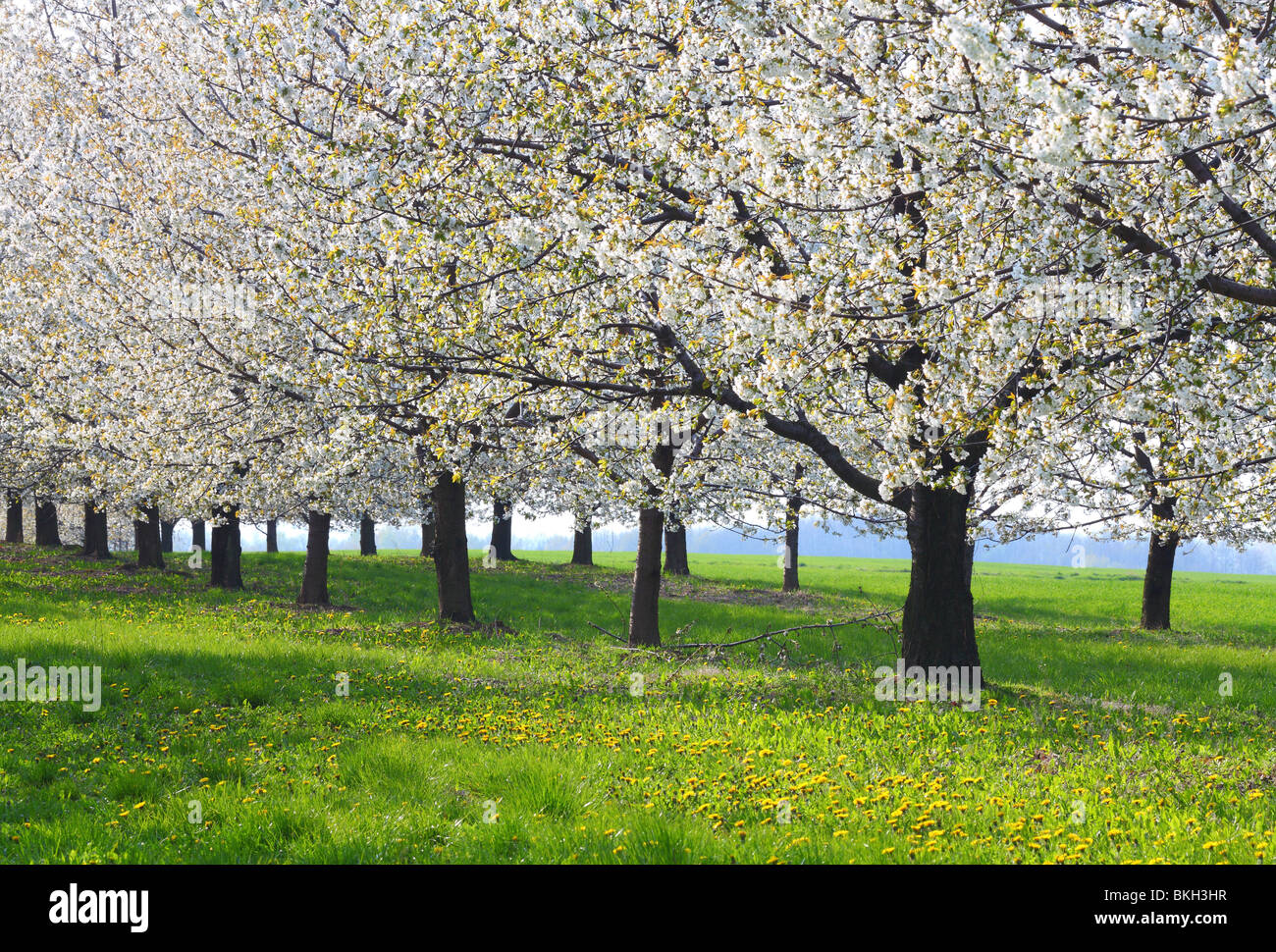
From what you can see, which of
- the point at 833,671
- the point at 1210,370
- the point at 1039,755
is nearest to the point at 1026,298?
the point at 1210,370

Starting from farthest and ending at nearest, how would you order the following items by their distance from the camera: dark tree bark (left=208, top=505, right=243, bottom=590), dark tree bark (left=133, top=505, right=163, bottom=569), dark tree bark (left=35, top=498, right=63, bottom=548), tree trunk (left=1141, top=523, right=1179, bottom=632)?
dark tree bark (left=35, top=498, right=63, bottom=548) → dark tree bark (left=133, top=505, right=163, bottom=569) → dark tree bark (left=208, top=505, right=243, bottom=590) → tree trunk (left=1141, top=523, right=1179, bottom=632)

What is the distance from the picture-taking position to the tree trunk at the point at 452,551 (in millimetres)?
19859

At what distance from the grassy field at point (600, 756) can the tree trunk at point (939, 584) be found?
0.90m

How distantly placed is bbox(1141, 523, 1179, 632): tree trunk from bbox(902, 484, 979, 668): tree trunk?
15.2 meters

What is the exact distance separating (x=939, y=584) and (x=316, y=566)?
58.5 ft

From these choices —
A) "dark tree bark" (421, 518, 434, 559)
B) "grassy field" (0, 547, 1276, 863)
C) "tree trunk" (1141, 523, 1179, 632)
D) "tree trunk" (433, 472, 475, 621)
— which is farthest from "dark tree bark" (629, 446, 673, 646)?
"dark tree bark" (421, 518, 434, 559)

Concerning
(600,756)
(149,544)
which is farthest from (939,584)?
(149,544)

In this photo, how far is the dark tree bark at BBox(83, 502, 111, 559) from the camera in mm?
32750

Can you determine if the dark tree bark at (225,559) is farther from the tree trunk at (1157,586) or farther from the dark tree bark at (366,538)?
the tree trunk at (1157,586)

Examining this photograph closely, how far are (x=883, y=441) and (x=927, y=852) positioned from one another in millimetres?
6156

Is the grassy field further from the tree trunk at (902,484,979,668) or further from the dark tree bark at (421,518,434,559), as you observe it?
the dark tree bark at (421,518,434,559)

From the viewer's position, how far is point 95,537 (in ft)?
108

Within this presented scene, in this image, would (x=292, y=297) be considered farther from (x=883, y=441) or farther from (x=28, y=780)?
(x=883, y=441)

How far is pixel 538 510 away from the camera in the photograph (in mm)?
42625
